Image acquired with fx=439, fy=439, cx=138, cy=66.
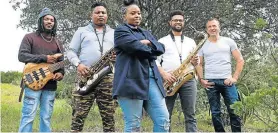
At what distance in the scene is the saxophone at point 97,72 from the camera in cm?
557

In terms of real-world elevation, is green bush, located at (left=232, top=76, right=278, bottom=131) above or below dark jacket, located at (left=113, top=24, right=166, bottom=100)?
below

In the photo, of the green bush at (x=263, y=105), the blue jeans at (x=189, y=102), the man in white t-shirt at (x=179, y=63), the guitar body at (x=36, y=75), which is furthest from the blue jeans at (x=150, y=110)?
the guitar body at (x=36, y=75)

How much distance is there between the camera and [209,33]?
655 cm

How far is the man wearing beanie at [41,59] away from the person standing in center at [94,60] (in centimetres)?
37

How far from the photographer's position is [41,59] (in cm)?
578

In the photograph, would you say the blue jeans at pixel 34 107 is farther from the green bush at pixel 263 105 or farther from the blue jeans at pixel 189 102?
the green bush at pixel 263 105

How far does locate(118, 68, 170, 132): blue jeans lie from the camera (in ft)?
14.8

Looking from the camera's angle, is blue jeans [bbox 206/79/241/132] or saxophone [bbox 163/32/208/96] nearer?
saxophone [bbox 163/32/208/96]

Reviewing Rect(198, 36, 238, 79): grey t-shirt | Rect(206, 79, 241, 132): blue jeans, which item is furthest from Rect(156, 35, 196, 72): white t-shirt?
Rect(206, 79, 241, 132): blue jeans

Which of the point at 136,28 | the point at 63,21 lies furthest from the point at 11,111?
the point at 136,28

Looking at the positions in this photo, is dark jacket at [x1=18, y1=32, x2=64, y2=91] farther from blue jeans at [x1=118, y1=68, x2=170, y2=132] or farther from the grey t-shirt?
the grey t-shirt

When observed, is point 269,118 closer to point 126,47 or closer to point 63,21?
point 126,47

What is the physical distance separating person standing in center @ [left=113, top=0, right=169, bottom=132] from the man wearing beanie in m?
1.57

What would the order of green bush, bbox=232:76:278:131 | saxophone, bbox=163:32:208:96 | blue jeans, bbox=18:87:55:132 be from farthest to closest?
saxophone, bbox=163:32:208:96, blue jeans, bbox=18:87:55:132, green bush, bbox=232:76:278:131
